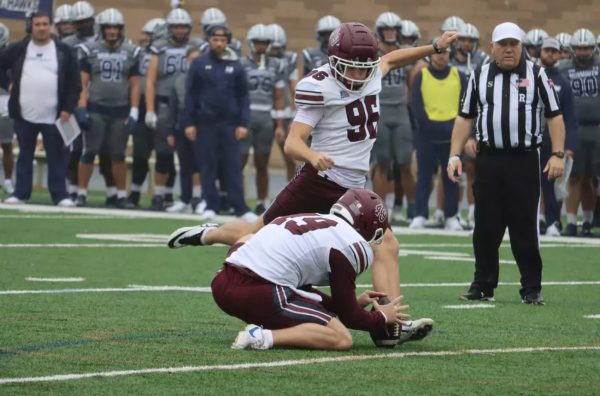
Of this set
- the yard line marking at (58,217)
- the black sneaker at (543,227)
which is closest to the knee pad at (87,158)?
the yard line marking at (58,217)

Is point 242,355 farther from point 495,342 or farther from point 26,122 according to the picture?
point 26,122

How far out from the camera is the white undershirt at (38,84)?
→ 19.0m

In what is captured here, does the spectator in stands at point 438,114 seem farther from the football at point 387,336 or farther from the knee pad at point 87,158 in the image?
the football at point 387,336

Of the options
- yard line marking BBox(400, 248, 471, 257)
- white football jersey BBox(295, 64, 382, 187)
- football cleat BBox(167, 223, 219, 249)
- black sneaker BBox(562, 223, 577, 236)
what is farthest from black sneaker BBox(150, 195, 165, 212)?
white football jersey BBox(295, 64, 382, 187)

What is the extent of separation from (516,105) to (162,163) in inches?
403

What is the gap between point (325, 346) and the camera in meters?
7.66

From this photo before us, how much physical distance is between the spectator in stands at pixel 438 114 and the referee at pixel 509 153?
23.3 feet

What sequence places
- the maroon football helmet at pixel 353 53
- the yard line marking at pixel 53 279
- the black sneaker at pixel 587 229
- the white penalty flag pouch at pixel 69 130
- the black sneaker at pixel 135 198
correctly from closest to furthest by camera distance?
the maroon football helmet at pixel 353 53, the yard line marking at pixel 53 279, the black sneaker at pixel 587 229, the white penalty flag pouch at pixel 69 130, the black sneaker at pixel 135 198

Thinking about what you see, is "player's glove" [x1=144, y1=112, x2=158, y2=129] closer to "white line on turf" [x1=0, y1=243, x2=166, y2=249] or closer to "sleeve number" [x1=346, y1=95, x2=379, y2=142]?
"white line on turf" [x1=0, y1=243, x2=166, y2=249]

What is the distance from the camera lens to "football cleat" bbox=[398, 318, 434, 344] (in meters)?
7.97

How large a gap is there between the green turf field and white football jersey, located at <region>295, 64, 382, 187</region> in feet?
3.09

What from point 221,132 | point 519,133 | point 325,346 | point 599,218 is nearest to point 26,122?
point 221,132

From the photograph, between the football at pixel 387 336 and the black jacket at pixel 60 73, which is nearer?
the football at pixel 387 336

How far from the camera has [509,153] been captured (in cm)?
1080
